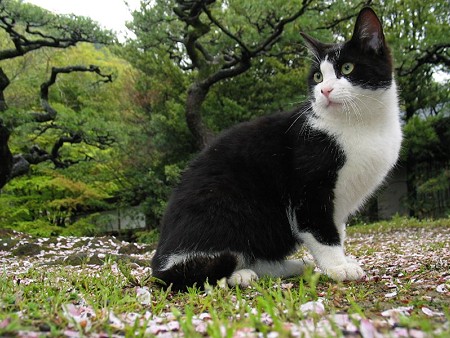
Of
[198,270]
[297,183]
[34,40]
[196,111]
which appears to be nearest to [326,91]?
[297,183]

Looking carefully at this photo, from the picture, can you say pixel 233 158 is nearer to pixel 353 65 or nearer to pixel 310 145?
pixel 310 145

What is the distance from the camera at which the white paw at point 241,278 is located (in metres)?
2.31

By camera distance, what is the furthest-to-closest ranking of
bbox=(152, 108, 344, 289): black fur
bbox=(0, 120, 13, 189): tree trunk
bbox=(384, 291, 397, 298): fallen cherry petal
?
bbox=(0, 120, 13, 189): tree trunk < bbox=(152, 108, 344, 289): black fur < bbox=(384, 291, 397, 298): fallen cherry petal

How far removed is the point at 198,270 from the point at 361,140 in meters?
1.27

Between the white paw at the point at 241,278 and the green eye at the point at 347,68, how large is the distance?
138 cm

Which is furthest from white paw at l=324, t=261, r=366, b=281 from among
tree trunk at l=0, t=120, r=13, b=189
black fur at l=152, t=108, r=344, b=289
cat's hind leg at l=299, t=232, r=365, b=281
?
tree trunk at l=0, t=120, r=13, b=189

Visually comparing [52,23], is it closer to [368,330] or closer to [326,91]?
[326,91]

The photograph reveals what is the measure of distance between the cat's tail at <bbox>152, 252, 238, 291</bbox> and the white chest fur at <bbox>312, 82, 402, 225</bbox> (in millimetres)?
771

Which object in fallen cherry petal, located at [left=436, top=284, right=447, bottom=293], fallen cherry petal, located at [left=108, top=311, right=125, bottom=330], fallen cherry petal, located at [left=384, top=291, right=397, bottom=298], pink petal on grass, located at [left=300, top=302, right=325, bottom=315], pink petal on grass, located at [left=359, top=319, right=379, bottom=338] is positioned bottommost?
fallen cherry petal, located at [left=384, top=291, right=397, bottom=298]

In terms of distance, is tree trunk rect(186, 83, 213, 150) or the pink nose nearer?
the pink nose

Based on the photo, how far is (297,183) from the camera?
2.54 metres

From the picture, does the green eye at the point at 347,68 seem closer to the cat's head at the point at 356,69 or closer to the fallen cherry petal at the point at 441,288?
the cat's head at the point at 356,69

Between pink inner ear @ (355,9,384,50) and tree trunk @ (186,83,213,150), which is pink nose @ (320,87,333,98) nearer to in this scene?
pink inner ear @ (355,9,384,50)

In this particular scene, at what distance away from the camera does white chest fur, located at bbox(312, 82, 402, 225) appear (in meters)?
2.50
